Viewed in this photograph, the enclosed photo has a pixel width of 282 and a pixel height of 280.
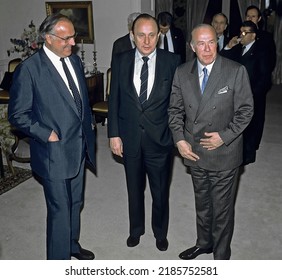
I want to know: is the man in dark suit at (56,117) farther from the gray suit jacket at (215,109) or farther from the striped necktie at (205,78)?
the striped necktie at (205,78)

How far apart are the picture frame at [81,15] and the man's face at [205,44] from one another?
Answer: 5.49 m

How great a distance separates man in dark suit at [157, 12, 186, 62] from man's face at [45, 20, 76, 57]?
374cm

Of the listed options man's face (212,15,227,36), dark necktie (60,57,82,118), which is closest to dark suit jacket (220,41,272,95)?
man's face (212,15,227,36)

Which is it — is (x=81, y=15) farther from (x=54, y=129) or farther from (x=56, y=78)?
(x=54, y=129)

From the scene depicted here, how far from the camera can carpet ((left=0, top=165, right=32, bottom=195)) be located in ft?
16.4

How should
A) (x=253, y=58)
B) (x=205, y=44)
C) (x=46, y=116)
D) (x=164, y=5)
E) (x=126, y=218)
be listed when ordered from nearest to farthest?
(x=205, y=44) → (x=46, y=116) → (x=126, y=218) → (x=253, y=58) → (x=164, y=5)

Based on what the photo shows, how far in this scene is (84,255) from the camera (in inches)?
137

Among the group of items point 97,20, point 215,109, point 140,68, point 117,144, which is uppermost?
point 97,20

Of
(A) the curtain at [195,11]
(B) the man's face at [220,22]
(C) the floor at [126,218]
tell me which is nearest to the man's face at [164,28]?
(B) the man's face at [220,22]

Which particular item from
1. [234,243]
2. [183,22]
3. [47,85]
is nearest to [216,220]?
[234,243]

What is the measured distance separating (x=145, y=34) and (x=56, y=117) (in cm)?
89

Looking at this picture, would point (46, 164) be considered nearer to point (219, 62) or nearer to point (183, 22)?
point (219, 62)

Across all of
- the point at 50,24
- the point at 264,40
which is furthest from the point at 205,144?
the point at 264,40

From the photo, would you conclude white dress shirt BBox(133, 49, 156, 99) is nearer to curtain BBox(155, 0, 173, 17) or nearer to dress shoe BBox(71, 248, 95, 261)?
dress shoe BBox(71, 248, 95, 261)
